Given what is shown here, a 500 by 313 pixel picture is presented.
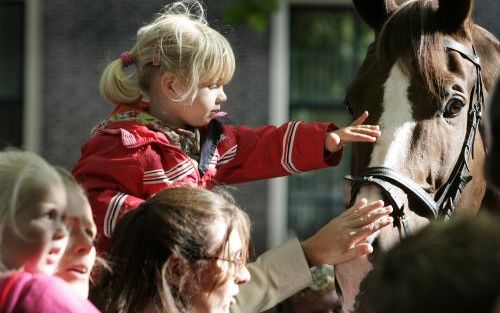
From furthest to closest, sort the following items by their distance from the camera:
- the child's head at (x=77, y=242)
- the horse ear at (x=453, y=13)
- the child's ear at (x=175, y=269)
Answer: the horse ear at (x=453, y=13) → the child's ear at (x=175, y=269) → the child's head at (x=77, y=242)

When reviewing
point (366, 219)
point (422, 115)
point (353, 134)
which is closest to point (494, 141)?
point (366, 219)

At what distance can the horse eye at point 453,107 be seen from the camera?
3225 millimetres

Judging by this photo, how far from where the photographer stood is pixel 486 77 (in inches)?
135

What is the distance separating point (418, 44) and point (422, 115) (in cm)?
22

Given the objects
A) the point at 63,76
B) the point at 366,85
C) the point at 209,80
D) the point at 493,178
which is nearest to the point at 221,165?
the point at 209,80

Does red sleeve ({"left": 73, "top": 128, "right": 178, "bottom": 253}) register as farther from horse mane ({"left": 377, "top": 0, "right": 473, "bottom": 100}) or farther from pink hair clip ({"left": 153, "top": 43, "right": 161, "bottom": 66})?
horse mane ({"left": 377, "top": 0, "right": 473, "bottom": 100})

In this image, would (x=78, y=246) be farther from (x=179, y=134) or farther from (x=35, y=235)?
(x=179, y=134)

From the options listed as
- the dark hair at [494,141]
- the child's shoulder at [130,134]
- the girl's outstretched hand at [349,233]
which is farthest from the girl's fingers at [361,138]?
the dark hair at [494,141]

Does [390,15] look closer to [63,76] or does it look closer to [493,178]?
[493,178]

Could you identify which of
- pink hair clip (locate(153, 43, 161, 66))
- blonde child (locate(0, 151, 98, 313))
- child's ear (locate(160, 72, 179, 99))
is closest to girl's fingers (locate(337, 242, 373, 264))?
child's ear (locate(160, 72, 179, 99))

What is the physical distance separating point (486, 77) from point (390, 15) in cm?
38

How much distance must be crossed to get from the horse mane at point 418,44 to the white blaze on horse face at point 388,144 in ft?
0.15

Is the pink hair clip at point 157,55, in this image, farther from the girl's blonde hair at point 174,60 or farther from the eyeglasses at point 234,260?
the eyeglasses at point 234,260

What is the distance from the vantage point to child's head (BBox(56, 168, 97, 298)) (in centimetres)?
209
